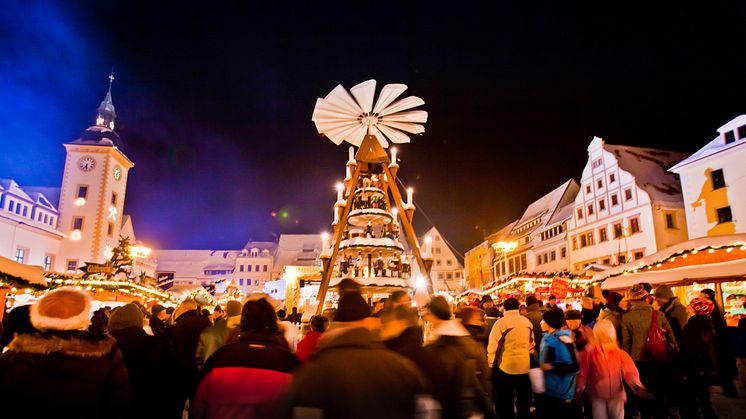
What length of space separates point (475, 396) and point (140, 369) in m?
3.09

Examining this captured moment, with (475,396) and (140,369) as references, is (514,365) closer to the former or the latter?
(475,396)

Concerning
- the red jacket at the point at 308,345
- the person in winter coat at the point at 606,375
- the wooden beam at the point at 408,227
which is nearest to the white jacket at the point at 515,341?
the person in winter coat at the point at 606,375

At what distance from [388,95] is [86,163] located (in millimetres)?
40965

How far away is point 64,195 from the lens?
1849 inches

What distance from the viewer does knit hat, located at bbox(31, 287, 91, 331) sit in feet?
10.7

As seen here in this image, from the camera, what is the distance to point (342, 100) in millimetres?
20703

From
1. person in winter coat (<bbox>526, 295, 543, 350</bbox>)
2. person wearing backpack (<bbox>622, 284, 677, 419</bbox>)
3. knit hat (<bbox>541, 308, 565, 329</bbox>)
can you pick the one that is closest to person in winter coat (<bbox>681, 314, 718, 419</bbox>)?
person wearing backpack (<bbox>622, 284, 677, 419</bbox>)

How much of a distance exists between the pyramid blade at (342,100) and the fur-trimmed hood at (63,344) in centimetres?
1811

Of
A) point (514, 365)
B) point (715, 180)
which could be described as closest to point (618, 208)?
point (715, 180)

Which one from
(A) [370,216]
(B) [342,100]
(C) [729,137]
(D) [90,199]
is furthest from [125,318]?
(D) [90,199]

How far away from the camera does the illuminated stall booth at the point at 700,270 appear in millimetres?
12344

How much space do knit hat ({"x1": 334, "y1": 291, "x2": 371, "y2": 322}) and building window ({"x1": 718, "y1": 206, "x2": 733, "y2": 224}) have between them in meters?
31.1

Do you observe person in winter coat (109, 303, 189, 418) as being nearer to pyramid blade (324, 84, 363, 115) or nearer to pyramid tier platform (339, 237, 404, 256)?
pyramid tier platform (339, 237, 404, 256)

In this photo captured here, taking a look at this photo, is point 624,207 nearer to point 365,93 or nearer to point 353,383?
point 365,93
